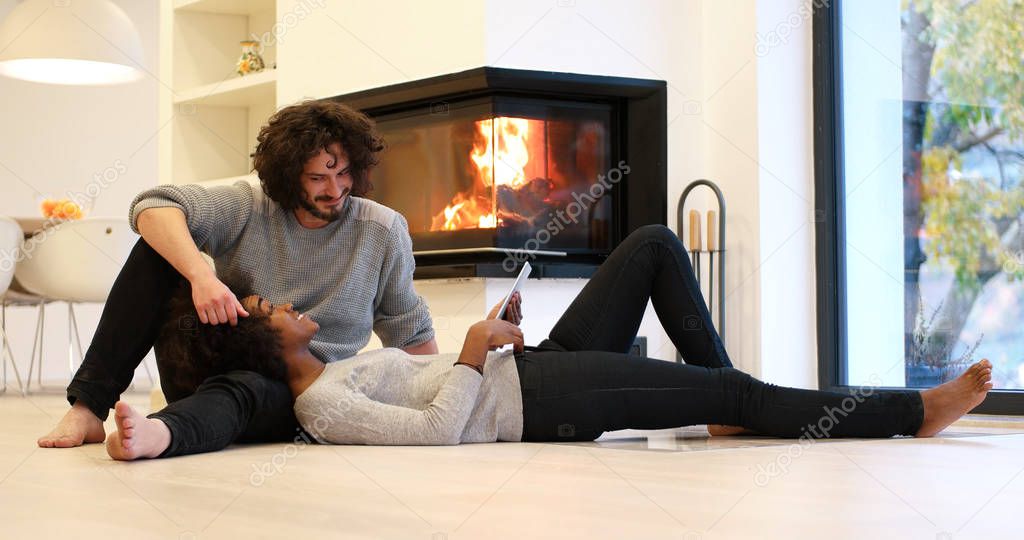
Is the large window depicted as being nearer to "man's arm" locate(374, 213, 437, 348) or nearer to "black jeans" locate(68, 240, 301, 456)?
"man's arm" locate(374, 213, 437, 348)

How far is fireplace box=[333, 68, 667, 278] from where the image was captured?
4.22 meters

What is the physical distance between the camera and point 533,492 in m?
1.68

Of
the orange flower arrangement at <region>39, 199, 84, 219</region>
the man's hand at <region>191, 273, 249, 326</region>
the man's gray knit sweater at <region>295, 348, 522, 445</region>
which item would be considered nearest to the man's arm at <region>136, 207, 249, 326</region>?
the man's hand at <region>191, 273, 249, 326</region>

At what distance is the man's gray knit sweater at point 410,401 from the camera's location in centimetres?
228

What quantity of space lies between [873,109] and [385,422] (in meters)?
2.64

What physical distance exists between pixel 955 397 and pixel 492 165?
215 centimetres

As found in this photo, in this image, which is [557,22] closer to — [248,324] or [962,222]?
[962,222]

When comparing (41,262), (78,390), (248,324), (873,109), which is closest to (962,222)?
(873,109)

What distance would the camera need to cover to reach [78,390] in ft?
7.98

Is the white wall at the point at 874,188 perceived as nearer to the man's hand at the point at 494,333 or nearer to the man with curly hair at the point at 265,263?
the man with curly hair at the point at 265,263

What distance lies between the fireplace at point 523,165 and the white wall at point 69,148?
327 cm

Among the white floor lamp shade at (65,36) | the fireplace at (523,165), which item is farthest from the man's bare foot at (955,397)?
the white floor lamp shade at (65,36)

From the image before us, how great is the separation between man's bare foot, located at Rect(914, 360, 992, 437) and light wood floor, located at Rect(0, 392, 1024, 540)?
45 millimetres

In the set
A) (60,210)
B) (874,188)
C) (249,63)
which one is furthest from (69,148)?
(874,188)
